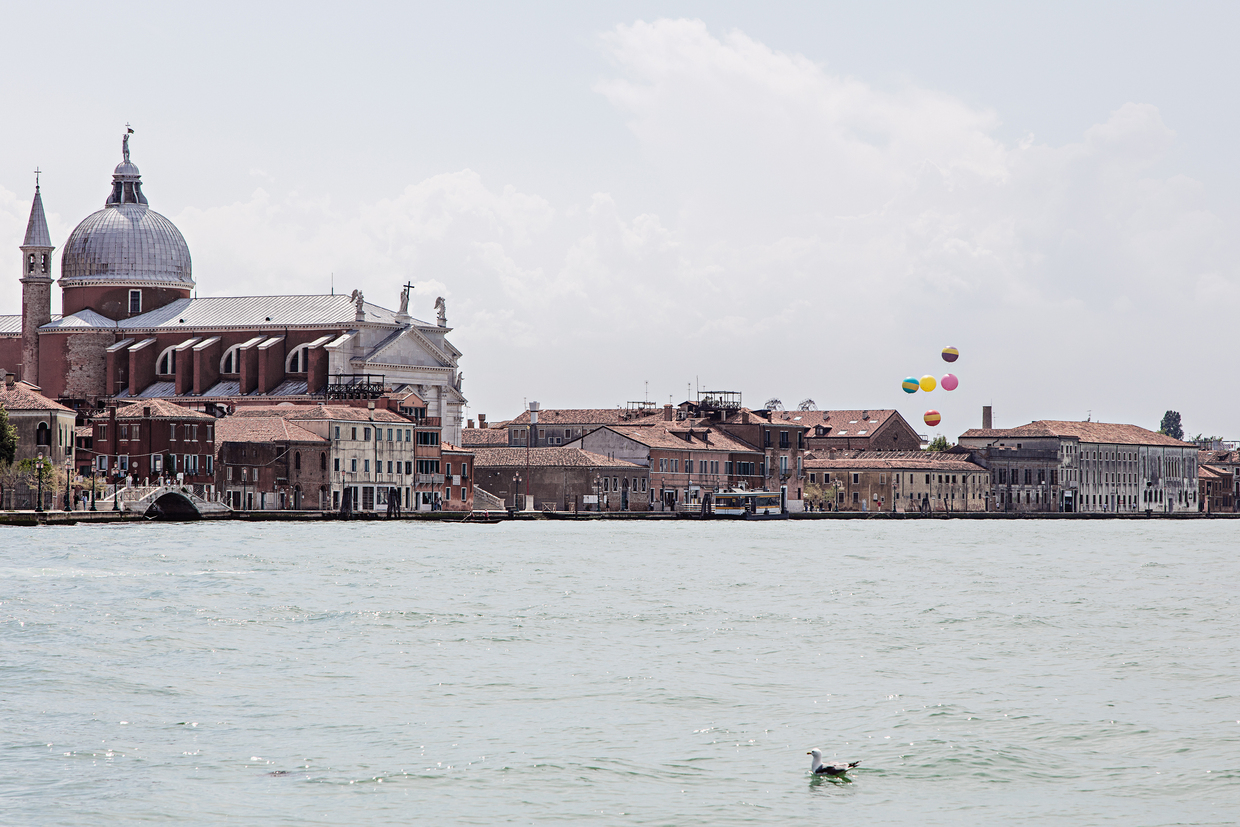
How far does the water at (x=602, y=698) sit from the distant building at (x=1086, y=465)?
217ft

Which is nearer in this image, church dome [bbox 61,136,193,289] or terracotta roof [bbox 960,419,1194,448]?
church dome [bbox 61,136,193,289]

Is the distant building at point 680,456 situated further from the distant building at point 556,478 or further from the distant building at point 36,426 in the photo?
the distant building at point 36,426

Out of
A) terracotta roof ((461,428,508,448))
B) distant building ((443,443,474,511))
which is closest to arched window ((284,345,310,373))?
distant building ((443,443,474,511))

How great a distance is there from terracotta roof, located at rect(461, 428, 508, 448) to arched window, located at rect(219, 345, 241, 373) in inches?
651

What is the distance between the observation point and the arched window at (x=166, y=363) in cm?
8057

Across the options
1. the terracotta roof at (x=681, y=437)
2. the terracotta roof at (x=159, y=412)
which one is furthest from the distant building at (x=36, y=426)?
the terracotta roof at (x=681, y=437)

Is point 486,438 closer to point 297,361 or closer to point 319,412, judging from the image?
point 297,361

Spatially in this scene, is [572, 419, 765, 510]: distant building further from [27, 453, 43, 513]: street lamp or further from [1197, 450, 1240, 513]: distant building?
[1197, 450, 1240, 513]: distant building

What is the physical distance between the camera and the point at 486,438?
94.3 m

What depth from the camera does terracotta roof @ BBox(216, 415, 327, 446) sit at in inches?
2643

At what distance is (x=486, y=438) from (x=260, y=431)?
27.2m

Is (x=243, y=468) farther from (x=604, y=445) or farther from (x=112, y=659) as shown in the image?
(x=112, y=659)

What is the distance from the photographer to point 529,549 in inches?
1928

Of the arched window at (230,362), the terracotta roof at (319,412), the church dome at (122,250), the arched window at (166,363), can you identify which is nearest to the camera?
the terracotta roof at (319,412)
